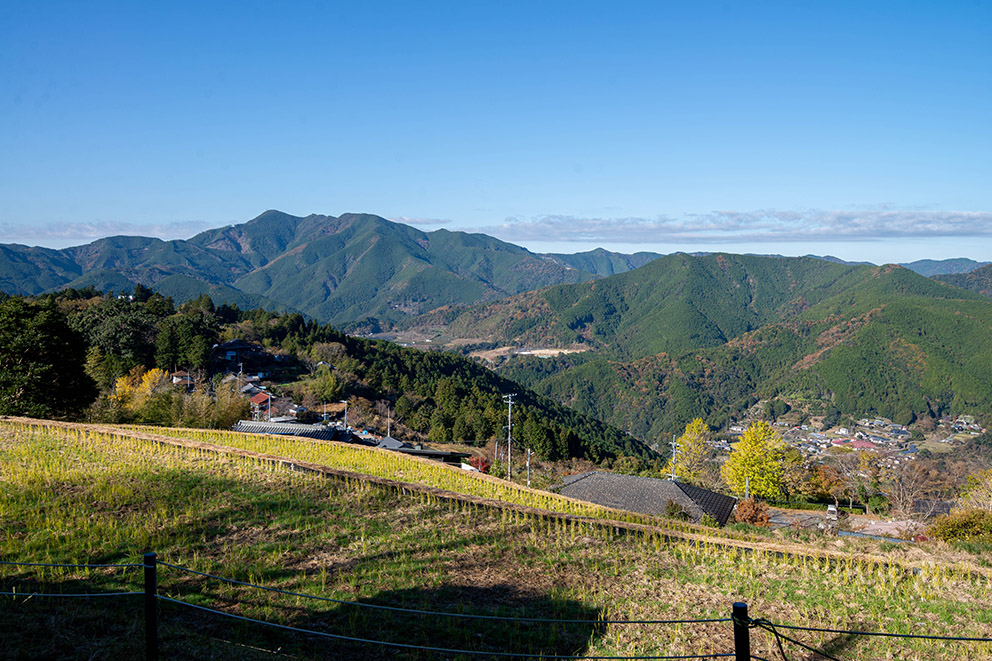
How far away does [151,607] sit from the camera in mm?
5375

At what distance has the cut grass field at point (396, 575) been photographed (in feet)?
25.4

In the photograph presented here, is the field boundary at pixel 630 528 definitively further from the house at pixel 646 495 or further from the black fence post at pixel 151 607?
the house at pixel 646 495

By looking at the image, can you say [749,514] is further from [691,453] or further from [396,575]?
[691,453]

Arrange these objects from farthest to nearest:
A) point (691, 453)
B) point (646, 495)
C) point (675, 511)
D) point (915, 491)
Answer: point (691, 453), point (915, 491), point (646, 495), point (675, 511)

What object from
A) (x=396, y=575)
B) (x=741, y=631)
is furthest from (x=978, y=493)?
(x=741, y=631)

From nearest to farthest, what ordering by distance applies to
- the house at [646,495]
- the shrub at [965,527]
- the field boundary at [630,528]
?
the field boundary at [630,528] → the shrub at [965,527] → the house at [646,495]

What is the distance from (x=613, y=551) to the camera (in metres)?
12.4

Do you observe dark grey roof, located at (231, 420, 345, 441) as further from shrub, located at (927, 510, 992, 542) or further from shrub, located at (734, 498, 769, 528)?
shrub, located at (927, 510, 992, 542)

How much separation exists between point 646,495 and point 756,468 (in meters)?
26.0

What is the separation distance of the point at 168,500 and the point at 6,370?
24.1 m

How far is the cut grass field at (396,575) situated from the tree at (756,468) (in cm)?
3752

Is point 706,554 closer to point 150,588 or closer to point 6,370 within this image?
point 150,588

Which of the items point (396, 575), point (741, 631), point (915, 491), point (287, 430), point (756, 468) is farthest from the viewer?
point (915, 491)

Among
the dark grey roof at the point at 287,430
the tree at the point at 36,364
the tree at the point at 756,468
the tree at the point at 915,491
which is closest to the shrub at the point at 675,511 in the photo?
the dark grey roof at the point at 287,430
